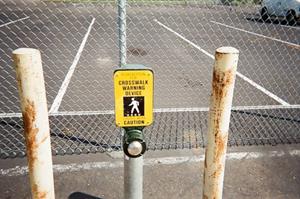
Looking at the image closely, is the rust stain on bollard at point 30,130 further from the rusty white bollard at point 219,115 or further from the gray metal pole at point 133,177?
the rusty white bollard at point 219,115

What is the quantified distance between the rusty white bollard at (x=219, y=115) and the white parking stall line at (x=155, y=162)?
1322mm

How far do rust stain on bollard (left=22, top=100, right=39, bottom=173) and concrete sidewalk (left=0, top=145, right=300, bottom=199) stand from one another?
4.19 ft

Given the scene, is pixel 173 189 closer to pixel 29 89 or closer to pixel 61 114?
pixel 29 89

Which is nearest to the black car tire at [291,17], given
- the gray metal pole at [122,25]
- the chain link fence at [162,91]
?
the chain link fence at [162,91]

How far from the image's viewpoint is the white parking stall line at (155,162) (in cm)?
345

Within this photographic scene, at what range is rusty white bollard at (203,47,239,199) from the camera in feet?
6.70

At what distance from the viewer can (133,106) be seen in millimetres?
1767

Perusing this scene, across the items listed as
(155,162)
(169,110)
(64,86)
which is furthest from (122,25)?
(64,86)

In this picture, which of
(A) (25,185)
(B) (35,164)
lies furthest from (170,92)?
(B) (35,164)

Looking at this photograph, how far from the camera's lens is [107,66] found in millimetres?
7715

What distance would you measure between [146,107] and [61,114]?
3262 millimetres

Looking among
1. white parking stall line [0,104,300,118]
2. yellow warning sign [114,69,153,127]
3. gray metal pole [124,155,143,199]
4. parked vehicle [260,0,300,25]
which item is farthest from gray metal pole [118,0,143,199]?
parked vehicle [260,0,300,25]

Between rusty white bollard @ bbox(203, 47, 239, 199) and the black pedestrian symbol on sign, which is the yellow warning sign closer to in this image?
the black pedestrian symbol on sign

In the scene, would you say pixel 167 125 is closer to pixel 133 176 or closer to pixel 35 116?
pixel 133 176
